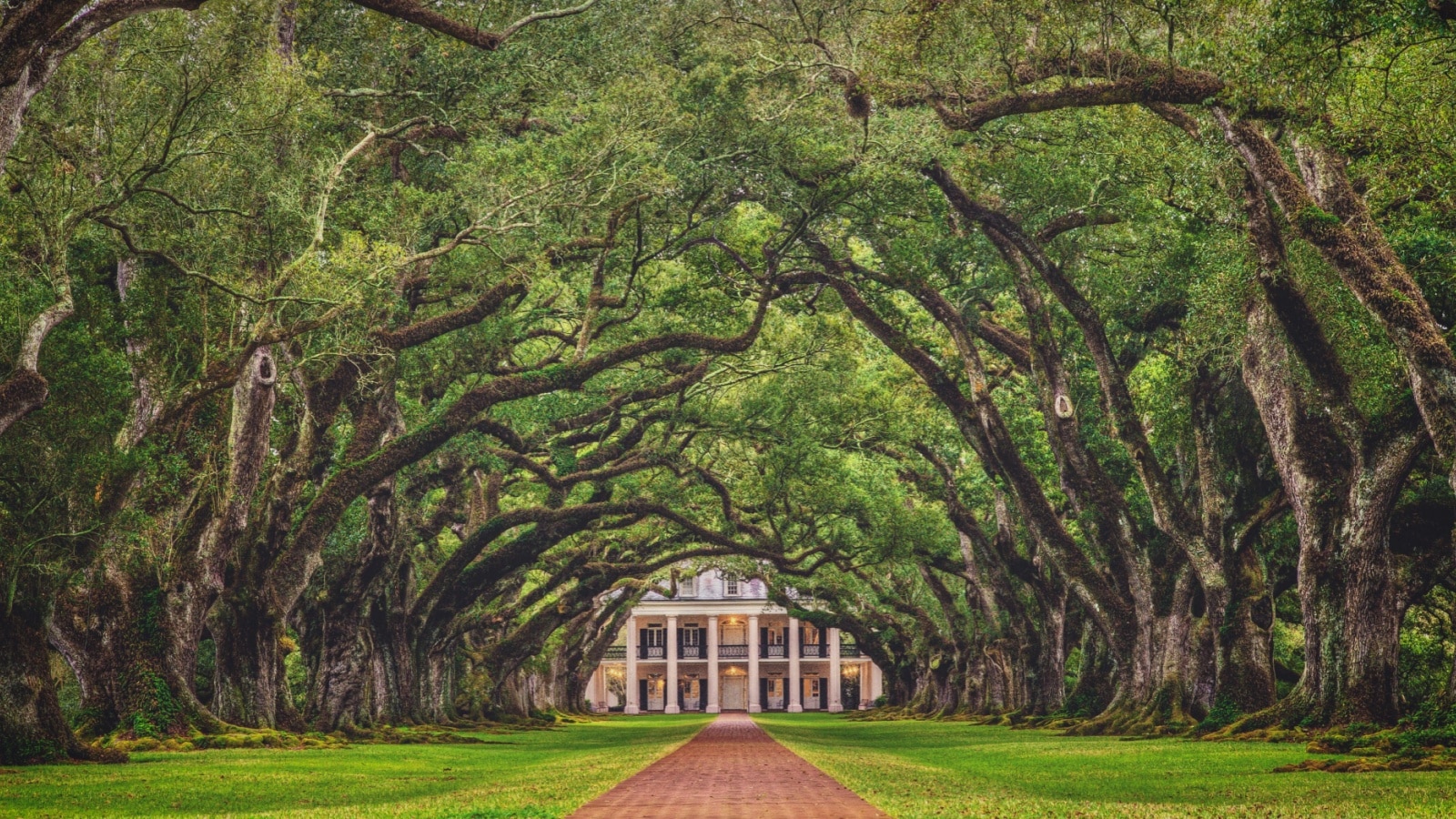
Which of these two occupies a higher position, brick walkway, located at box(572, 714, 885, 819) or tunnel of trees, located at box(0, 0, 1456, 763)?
tunnel of trees, located at box(0, 0, 1456, 763)

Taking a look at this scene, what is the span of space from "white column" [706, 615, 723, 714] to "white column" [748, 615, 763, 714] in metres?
2.55

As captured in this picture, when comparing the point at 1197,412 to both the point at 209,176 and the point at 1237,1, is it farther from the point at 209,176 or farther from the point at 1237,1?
the point at 209,176

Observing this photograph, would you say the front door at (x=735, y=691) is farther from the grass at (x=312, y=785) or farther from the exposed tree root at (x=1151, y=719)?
the grass at (x=312, y=785)

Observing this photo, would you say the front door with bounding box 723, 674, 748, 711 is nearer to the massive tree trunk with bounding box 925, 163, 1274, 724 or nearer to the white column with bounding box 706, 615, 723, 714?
the white column with bounding box 706, 615, 723, 714

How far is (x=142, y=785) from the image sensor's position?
42.9 ft

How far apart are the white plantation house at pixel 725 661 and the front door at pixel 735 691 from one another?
71mm

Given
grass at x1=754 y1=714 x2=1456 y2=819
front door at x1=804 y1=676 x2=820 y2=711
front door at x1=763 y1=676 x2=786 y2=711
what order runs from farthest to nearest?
1. front door at x1=804 y1=676 x2=820 y2=711
2. front door at x1=763 y1=676 x2=786 y2=711
3. grass at x1=754 y1=714 x2=1456 y2=819

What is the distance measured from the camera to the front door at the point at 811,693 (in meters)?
102

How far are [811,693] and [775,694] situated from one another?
282cm

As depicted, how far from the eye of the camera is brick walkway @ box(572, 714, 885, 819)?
10227mm

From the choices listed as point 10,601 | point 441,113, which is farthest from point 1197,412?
point 10,601

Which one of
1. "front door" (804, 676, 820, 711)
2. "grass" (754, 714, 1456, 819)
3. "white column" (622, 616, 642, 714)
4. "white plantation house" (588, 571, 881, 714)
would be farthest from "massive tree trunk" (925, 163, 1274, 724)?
"front door" (804, 676, 820, 711)

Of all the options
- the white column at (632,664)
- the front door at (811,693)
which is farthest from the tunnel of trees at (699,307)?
the front door at (811,693)

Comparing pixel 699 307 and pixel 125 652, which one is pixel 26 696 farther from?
pixel 699 307
